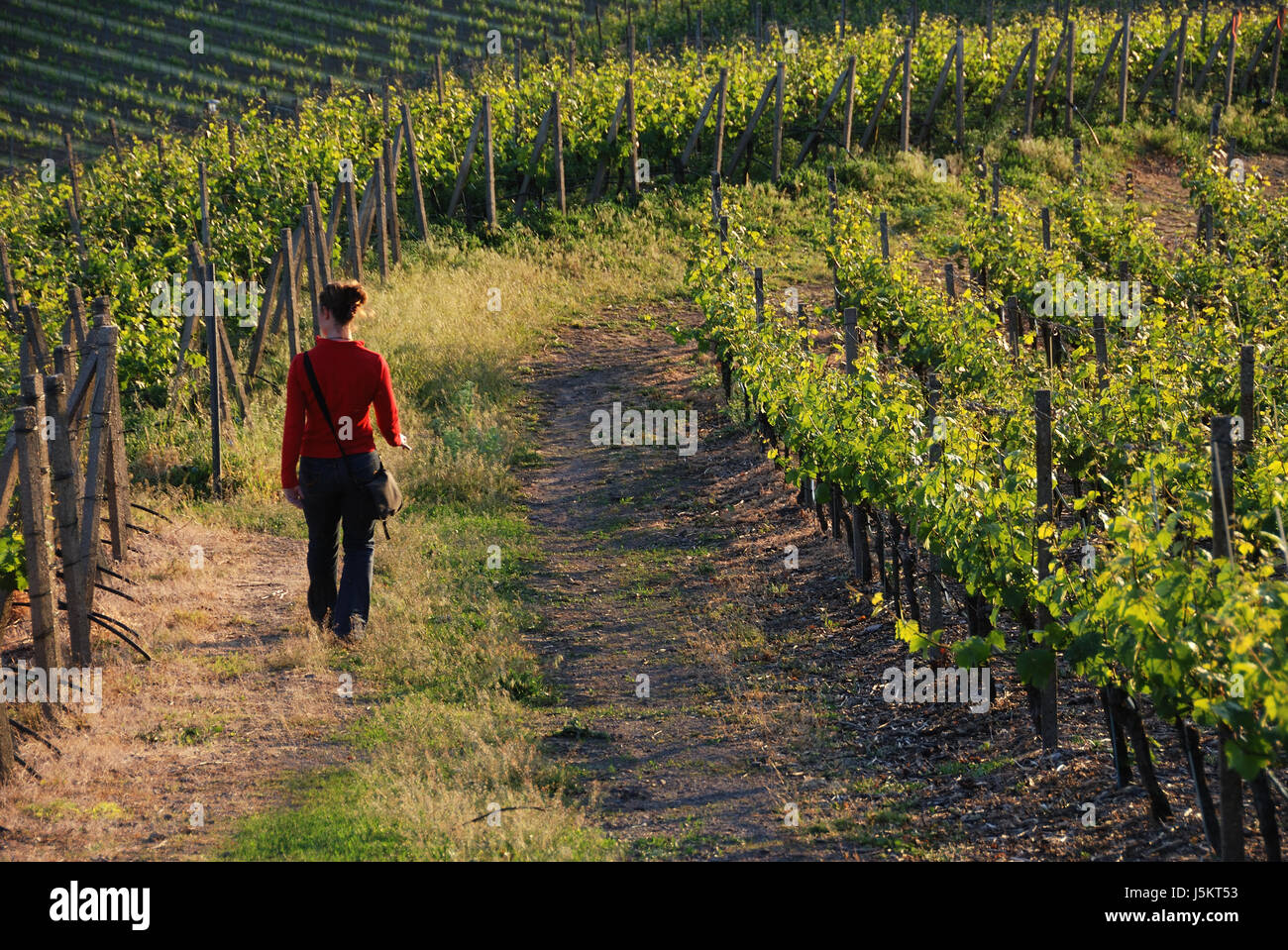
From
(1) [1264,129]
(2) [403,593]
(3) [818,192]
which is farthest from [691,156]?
(2) [403,593]

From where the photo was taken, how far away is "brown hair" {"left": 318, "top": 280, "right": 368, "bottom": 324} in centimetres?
622

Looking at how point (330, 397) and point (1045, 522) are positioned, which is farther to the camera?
point (330, 397)

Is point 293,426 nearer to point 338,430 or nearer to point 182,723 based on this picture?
point 338,430

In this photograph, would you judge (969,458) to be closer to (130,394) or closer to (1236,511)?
(1236,511)

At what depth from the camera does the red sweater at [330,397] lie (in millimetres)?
6305

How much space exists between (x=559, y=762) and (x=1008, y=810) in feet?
6.54

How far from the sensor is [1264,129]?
21.9 m

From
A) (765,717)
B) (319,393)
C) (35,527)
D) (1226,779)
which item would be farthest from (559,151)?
(1226,779)

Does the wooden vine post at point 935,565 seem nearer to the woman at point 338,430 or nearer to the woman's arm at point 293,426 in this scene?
the woman at point 338,430

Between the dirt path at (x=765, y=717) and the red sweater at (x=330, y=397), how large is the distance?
5.81ft

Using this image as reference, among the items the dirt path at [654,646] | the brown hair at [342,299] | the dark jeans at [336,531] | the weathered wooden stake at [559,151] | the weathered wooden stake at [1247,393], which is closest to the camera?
the dirt path at [654,646]

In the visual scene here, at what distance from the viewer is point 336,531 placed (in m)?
6.52

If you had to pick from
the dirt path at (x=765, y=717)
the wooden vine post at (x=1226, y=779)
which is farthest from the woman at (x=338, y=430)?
the wooden vine post at (x=1226, y=779)

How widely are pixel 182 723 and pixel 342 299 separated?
220 centimetres
